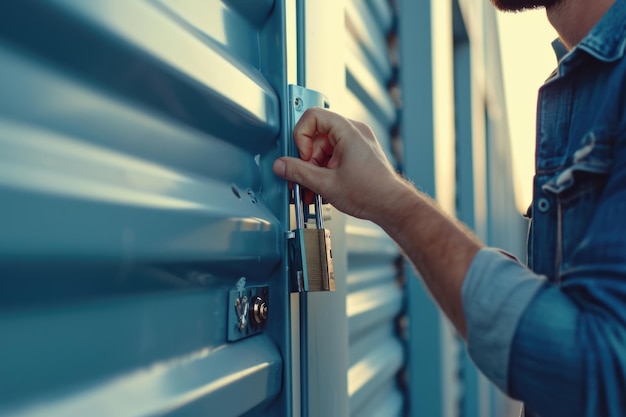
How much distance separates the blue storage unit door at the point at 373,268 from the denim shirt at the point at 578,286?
35.0 inches

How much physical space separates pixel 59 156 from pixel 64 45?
122 millimetres

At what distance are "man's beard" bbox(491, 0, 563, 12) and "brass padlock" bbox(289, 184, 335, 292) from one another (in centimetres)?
63

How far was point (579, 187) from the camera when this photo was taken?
0.81 metres

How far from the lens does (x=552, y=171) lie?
2.99ft

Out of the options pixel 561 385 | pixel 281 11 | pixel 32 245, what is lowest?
pixel 561 385

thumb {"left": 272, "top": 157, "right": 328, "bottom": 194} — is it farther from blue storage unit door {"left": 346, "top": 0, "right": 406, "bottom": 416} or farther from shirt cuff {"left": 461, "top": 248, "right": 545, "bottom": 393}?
blue storage unit door {"left": 346, "top": 0, "right": 406, "bottom": 416}

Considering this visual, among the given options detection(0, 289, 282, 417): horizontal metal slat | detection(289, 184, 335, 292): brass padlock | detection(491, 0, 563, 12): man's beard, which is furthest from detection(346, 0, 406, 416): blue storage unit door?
detection(0, 289, 282, 417): horizontal metal slat

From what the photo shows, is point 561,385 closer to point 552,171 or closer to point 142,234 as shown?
point 552,171

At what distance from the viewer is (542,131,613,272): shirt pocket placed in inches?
30.0

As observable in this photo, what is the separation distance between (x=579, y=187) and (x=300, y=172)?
457 millimetres

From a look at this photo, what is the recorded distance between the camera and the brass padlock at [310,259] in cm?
95

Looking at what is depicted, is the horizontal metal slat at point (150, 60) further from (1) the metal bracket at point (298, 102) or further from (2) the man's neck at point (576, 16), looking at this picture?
(2) the man's neck at point (576, 16)

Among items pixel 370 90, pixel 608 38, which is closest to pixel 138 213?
pixel 608 38

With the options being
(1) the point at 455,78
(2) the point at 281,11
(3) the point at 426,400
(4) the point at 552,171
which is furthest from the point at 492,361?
(1) the point at 455,78
